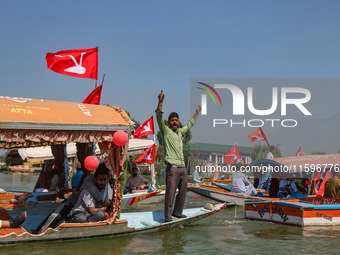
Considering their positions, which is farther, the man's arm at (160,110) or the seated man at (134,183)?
the seated man at (134,183)

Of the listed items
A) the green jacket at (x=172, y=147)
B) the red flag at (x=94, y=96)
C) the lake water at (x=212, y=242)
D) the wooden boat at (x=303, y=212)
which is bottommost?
the lake water at (x=212, y=242)

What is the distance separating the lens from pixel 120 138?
5832 mm

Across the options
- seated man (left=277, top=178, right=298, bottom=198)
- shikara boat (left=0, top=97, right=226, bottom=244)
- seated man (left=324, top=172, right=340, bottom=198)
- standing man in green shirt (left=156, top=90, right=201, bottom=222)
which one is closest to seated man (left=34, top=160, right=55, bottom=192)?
shikara boat (left=0, top=97, right=226, bottom=244)

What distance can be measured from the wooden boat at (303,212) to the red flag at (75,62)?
557cm

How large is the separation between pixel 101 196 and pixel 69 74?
166 inches

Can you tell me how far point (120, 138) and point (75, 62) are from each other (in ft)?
14.4

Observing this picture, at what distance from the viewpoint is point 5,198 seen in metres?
8.48

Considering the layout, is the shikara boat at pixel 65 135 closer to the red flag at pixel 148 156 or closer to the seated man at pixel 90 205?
the seated man at pixel 90 205

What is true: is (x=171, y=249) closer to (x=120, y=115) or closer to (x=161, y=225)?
(x=161, y=225)

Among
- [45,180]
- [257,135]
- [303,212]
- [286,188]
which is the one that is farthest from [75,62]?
[257,135]

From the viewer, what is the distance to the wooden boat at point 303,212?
26.5 feet

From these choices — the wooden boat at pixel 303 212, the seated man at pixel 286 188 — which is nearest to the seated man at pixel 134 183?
the seated man at pixel 286 188

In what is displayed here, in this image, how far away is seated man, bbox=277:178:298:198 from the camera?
10850mm

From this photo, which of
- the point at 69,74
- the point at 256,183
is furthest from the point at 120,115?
the point at 256,183
